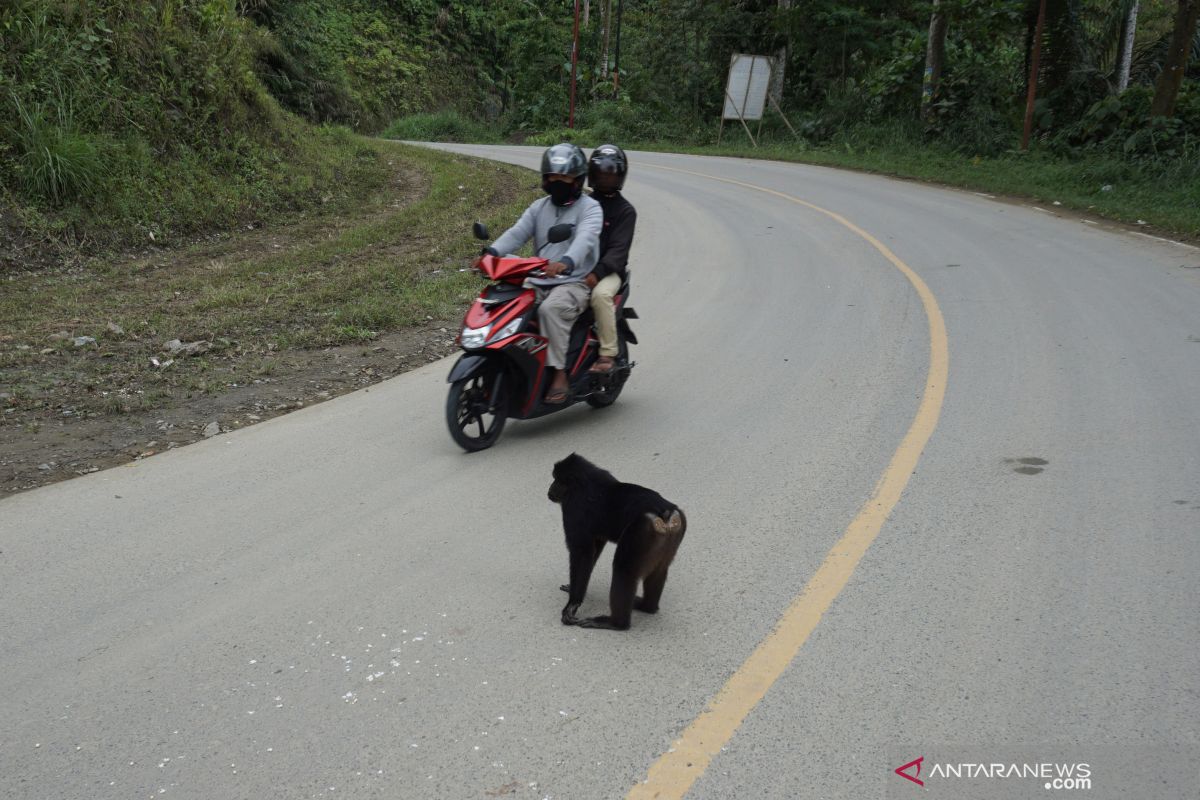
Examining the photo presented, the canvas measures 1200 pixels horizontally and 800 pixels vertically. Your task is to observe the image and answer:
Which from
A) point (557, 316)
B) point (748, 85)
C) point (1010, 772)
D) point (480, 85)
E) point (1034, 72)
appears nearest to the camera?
point (1010, 772)

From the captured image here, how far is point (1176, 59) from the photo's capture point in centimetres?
1984

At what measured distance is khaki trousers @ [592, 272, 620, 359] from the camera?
23.2 ft

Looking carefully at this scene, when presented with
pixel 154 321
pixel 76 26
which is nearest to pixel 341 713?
pixel 154 321

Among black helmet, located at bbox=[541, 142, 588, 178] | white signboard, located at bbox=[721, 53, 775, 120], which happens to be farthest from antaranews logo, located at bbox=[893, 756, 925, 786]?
white signboard, located at bbox=[721, 53, 775, 120]

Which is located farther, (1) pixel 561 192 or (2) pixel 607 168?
(2) pixel 607 168

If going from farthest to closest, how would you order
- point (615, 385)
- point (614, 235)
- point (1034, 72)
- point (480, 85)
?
1. point (480, 85)
2. point (1034, 72)
3. point (615, 385)
4. point (614, 235)

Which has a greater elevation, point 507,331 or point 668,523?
point 507,331

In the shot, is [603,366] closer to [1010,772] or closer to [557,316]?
[557,316]

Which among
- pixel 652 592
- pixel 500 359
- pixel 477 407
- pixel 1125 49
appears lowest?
pixel 652 592

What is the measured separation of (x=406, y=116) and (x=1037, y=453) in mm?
40999

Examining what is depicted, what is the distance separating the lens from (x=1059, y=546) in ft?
16.2

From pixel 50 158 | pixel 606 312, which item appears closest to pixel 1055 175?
pixel 606 312

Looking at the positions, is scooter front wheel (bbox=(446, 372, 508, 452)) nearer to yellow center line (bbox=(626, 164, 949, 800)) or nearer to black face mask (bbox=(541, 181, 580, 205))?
black face mask (bbox=(541, 181, 580, 205))

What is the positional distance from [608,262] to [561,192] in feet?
1.95
